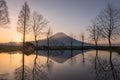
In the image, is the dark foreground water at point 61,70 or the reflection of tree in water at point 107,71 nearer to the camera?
the reflection of tree in water at point 107,71

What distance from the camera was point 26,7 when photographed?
171 feet

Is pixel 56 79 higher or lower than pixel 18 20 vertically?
lower

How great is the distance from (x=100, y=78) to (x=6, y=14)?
27.4m

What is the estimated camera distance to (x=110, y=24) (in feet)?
157

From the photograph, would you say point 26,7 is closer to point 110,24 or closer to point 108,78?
point 110,24

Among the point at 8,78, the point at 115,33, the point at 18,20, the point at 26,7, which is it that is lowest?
the point at 8,78

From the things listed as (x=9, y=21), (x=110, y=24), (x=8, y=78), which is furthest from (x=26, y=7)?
(x=8, y=78)

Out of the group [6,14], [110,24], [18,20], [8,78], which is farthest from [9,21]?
[8,78]

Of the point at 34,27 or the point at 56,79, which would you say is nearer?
the point at 56,79

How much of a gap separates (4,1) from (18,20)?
1766cm

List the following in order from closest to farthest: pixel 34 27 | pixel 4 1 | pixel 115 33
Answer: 1. pixel 4 1
2. pixel 115 33
3. pixel 34 27

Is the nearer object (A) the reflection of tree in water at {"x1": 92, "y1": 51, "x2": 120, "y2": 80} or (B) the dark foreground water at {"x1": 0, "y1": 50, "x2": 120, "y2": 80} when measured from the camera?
(A) the reflection of tree in water at {"x1": 92, "y1": 51, "x2": 120, "y2": 80}

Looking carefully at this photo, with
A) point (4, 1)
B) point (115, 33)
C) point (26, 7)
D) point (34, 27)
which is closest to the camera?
point (4, 1)

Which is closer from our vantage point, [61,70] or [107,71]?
[107,71]
